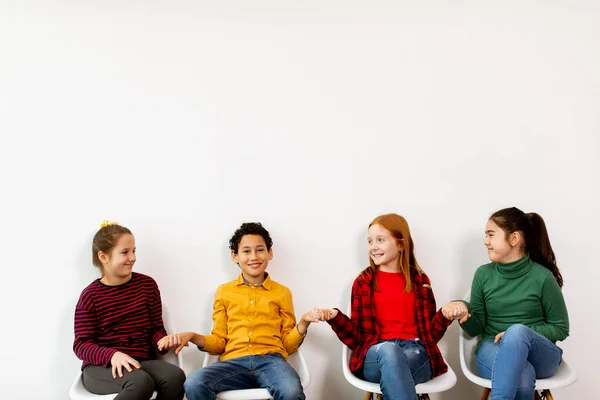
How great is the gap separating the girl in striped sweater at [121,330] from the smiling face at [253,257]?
1.31 feet

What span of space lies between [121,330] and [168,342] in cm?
24

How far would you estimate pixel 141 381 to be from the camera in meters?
2.27

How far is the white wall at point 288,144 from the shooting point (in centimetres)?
276

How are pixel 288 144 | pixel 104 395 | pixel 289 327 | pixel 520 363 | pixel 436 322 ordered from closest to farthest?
1. pixel 520 363
2. pixel 104 395
3. pixel 436 322
4. pixel 289 327
5. pixel 288 144

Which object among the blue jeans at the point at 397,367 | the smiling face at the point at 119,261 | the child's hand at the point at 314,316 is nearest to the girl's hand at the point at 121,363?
the smiling face at the point at 119,261

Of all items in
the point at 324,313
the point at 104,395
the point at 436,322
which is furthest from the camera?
the point at 436,322

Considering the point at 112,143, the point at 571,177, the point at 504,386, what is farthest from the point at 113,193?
the point at 571,177

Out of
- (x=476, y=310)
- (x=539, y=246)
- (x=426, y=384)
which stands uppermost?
(x=539, y=246)

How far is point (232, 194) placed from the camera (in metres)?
2.83

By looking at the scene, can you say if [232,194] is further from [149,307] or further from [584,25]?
[584,25]

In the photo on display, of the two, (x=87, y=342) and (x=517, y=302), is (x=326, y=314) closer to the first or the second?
(x=517, y=302)

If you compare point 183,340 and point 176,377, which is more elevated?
point 183,340

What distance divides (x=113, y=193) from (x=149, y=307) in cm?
57

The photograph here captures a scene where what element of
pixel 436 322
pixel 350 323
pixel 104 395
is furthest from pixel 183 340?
pixel 436 322
